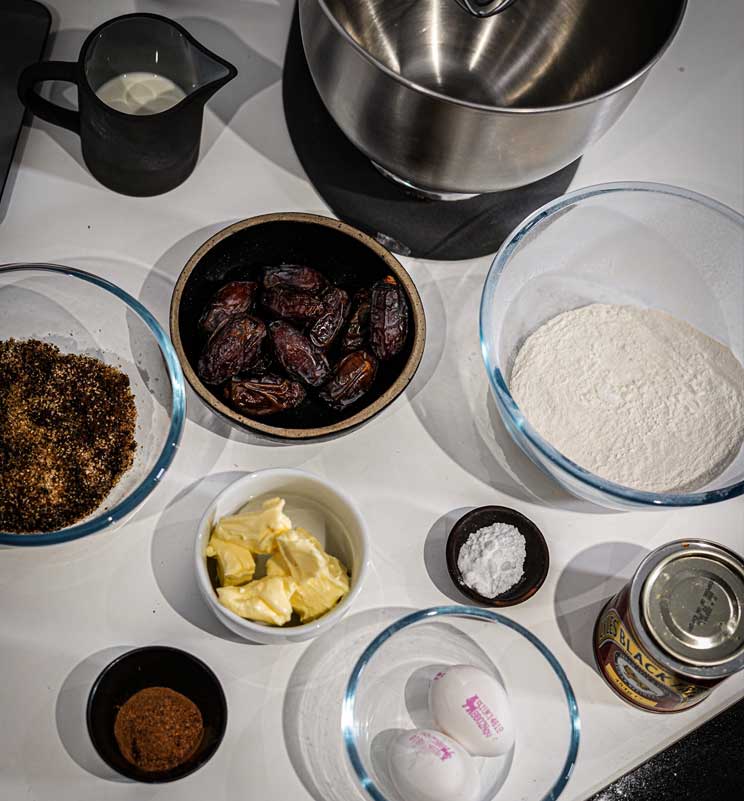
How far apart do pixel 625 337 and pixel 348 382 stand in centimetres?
32

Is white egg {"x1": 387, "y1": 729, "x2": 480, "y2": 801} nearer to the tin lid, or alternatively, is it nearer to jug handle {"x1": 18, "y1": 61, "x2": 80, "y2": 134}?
the tin lid

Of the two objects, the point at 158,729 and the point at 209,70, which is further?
the point at 209,70

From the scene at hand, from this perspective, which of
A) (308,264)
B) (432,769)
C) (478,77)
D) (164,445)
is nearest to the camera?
(432,769)

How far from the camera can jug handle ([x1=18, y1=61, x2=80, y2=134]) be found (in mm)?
1024

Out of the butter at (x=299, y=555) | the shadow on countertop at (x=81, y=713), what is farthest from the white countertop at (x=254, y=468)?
the butter at (x=299, y=555)

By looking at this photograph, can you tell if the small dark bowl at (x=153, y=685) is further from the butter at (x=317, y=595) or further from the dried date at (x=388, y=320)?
the dried date at (x=388, y=320)

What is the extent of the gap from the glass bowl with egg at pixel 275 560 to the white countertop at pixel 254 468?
6 cm

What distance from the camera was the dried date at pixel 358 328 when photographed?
1056 millimetres

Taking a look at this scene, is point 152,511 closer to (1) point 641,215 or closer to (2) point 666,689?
(2) point 666,689

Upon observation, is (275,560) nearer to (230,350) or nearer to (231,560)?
(231,560)

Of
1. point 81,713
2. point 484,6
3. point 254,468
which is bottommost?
point 81,713

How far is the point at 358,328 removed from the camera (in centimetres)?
106

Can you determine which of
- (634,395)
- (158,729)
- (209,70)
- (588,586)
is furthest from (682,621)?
(209,70)

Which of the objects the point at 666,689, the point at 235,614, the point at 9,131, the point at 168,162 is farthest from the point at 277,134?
the point at 666,689
